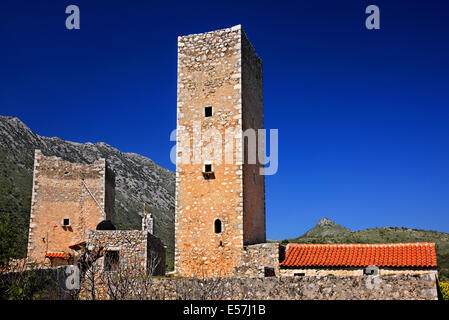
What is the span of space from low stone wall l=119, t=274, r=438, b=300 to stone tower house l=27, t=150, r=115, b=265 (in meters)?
12.6

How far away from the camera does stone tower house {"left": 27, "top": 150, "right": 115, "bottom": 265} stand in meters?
23.7

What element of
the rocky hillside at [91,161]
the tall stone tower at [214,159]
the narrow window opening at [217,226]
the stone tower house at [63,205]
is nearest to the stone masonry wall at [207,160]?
the tall stone tower at [214,159]

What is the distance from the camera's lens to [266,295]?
38.0 ft

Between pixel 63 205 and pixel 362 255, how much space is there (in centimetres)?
1488

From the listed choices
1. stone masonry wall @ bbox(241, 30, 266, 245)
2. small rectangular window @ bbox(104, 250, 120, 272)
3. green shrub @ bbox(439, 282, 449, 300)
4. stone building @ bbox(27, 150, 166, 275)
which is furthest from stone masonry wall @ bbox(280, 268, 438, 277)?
stone building @ bbox(27, 150, 166, 275)

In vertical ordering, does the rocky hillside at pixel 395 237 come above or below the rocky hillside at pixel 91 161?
below

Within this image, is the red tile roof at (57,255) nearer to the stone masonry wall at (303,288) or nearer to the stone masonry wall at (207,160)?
the stone masonry wall at (207,160)

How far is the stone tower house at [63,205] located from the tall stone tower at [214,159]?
6377 mm

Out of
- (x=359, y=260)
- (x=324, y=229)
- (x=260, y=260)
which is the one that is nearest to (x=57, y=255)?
(x=260, y=260)

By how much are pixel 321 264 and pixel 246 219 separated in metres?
3.55

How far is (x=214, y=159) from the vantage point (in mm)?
19438

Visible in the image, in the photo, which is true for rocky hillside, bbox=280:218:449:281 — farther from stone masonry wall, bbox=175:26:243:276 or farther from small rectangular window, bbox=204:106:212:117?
small rectangular window, bbox=204:106:212:117

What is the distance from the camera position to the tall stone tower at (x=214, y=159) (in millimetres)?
18719
